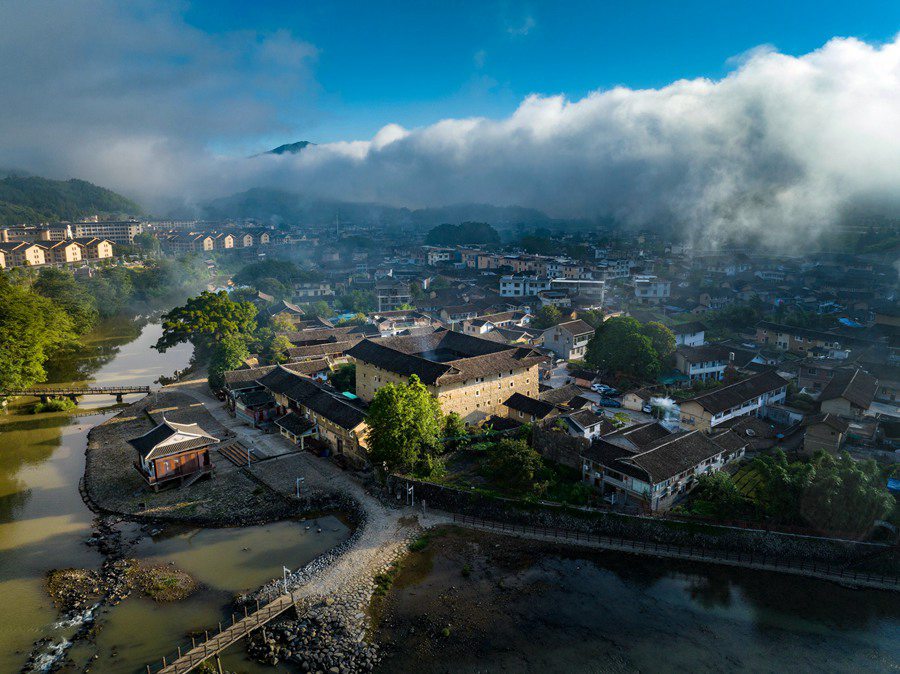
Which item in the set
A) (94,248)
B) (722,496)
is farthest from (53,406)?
(94,248)

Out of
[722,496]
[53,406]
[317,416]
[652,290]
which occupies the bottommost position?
[722,496]

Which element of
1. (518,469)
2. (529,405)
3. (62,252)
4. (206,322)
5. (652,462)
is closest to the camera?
(652,462)

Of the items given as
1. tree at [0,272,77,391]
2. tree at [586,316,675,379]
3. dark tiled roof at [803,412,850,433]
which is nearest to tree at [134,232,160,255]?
tree at [0,272,77,391]

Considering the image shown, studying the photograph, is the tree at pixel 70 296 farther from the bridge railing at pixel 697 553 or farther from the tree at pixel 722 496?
the tree at pixel 722 496

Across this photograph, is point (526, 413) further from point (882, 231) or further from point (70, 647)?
point (882, 231)

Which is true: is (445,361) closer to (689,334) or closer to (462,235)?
(689,334)

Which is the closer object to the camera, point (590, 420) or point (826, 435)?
point (826, 435)

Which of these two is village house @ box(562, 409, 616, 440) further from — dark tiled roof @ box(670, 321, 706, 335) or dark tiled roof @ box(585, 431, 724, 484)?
dark tiled roof @ box(670, 321, 706, 335)

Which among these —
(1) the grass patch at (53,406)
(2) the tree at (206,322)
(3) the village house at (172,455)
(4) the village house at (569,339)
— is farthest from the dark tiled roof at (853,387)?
(1) the grass patch at (53,406)
